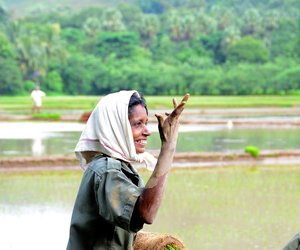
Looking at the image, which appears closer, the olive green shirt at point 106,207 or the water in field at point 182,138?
the olive green shirt at point 106,207

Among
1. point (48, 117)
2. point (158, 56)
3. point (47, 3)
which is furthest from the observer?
point (47, 3)

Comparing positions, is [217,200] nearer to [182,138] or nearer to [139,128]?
[139,128]

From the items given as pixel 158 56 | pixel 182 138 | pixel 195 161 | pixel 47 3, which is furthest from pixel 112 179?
pixel 47 3

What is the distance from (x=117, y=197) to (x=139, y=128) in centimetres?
28

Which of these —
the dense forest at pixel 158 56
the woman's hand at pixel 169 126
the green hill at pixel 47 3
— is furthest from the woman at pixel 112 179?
the green hill at pixel 47 3

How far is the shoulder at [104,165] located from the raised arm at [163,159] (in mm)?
204

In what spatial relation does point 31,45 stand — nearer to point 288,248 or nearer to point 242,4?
point 242,4

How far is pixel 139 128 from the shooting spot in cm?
305

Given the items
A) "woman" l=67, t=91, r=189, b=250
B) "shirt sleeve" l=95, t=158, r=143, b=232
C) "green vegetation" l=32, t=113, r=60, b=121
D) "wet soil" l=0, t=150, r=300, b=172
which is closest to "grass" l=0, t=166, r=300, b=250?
"wet soil" l=0, t=150, r=300, b=172

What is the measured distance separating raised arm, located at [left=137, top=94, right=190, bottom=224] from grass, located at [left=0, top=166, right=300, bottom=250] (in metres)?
5.20

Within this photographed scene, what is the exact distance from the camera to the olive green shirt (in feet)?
9.41

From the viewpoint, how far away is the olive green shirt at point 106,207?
287cm

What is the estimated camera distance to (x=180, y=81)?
55469 millimetres

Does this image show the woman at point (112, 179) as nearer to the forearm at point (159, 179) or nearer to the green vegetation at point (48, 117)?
the forearm at point (159, 179)
